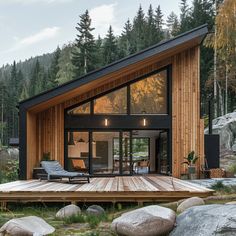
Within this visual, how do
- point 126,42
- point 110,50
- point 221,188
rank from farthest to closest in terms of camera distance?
1. point 126,42
2. point 110,50
3. point 221,188

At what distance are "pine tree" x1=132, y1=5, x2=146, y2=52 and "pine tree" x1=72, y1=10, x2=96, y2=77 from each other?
17.9 feet

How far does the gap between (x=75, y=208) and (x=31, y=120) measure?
501cm

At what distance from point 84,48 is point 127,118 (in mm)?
22532

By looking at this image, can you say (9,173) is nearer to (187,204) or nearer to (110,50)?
(187,204)

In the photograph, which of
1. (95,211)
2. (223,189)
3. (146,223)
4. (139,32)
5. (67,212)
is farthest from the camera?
(139,32)

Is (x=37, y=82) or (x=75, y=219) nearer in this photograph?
(x=75, y=219)

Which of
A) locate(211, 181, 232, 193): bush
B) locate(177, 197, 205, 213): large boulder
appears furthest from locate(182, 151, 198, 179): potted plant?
locate(177, 197, 205, 213): large boulder

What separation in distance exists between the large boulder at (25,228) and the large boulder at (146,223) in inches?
42.5

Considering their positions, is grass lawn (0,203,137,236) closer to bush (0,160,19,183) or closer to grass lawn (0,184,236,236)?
grass lawn (0,184,236,236)

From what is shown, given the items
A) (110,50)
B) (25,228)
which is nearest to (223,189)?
(25,228)

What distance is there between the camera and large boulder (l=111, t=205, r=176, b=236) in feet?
16.3

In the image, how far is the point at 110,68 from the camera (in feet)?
37.9

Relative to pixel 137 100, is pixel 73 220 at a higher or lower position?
lower

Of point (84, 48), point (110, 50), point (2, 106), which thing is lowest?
point (2, 106)
